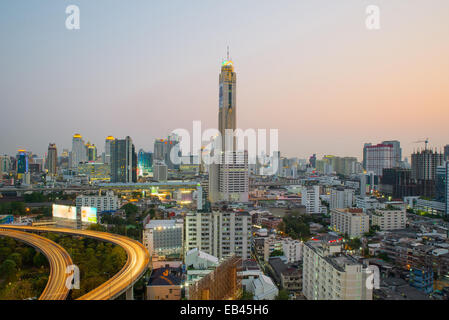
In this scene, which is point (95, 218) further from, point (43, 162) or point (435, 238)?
point (43, 162)

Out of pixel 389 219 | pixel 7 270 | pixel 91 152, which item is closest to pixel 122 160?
pixel 91 152

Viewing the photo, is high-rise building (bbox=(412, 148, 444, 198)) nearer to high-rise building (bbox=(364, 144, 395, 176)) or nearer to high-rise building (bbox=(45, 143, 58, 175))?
high-rise building (bbox=(364, 144, 395, 176))

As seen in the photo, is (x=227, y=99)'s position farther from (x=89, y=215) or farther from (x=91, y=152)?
(x=91, y=152)

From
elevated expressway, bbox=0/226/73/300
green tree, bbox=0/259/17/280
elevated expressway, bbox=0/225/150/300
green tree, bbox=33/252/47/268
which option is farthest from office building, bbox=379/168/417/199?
green tree, bbox=0/259/17/280

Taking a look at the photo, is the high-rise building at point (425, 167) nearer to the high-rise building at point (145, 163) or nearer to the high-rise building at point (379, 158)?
the high-rise building at point (379, 158)

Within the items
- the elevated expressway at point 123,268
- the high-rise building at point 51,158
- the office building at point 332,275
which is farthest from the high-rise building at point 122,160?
the office building at point 332,275

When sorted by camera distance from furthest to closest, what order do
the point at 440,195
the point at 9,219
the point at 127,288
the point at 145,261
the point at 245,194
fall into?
the point at 245,194
the point at 440,195
the point at 9,219
the point at 145,261
the point at 127,288

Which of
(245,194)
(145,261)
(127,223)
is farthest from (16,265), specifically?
(245,194)
